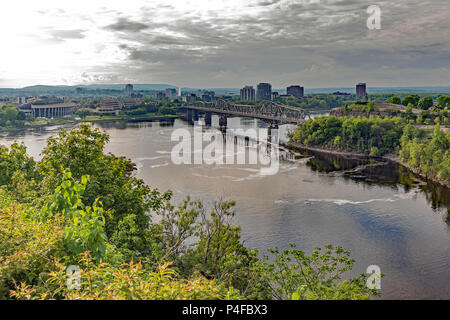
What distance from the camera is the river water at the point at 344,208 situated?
1731 cm

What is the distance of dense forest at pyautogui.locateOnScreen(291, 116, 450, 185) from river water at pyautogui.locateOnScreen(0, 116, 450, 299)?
210 centimetres

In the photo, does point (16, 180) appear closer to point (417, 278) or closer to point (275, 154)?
point (417, 278)

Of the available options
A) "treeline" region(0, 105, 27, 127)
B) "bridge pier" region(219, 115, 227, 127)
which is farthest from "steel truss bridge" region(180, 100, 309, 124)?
"treeline" region(0, 105, 27, 127)

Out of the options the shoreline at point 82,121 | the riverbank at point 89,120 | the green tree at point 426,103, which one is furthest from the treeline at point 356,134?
the shoreline at point 82,121

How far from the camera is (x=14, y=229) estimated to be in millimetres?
6152

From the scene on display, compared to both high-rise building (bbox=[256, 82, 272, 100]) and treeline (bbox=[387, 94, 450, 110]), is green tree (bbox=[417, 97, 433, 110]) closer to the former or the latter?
treeline (bbox=[387, 94, 450, 110])

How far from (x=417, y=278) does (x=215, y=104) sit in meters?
89.8

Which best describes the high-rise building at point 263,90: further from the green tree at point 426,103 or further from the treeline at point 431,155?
the treeline at point 431,155

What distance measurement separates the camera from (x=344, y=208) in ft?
82.3

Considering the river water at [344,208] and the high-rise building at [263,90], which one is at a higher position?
the high-rise building at [263,90]

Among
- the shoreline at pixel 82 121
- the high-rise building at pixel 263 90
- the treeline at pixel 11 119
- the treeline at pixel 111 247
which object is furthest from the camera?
the high-rise building at pixel 263 90

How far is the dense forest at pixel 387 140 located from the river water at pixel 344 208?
210cm

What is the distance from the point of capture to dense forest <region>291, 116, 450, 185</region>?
111 feet
